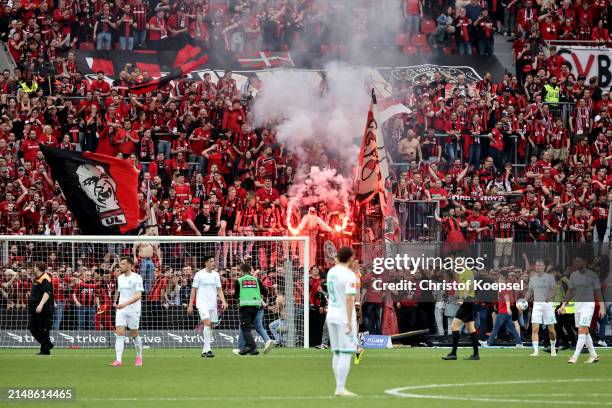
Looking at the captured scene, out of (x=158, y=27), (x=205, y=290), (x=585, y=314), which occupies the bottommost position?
(x=585, y=314)

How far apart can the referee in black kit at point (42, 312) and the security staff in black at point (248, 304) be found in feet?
11.7

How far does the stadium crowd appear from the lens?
27.3 meters

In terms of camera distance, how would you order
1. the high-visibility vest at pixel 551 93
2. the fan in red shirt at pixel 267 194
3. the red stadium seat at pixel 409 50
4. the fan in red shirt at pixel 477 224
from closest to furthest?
1. the fan in red shirt at pixel 477 224
2. the fan in red shirt at pixel 267 194
3. the high-visibility vest at pixel 551 93
4. the red stadium seat at pixel 409 50

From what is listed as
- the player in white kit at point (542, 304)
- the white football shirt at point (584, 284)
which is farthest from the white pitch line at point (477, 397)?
the player in white kit at point (542, 304)

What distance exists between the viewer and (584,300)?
67.8ft

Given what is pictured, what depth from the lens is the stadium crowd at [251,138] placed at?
27328 millimetres

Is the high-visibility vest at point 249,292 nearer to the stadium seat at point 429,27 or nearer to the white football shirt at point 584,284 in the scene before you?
the white football shirt at point 584,284

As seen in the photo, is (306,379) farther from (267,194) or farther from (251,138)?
(251,138)

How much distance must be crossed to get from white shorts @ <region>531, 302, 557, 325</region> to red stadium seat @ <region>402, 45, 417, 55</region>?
13617 millimetres

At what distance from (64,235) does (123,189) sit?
1639 mm

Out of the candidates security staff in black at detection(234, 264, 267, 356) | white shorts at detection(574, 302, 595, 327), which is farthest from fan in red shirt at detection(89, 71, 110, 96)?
white shorts at detection(574, 302, 595, 327)

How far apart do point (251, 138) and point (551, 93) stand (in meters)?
8.91

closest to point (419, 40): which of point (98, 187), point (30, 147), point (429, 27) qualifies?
point (429, 27)

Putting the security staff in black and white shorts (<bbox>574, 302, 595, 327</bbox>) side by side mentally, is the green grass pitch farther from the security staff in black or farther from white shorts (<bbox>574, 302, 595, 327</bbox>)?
white shorts (<bbox>574, 302, 595, 327</bbox>)
